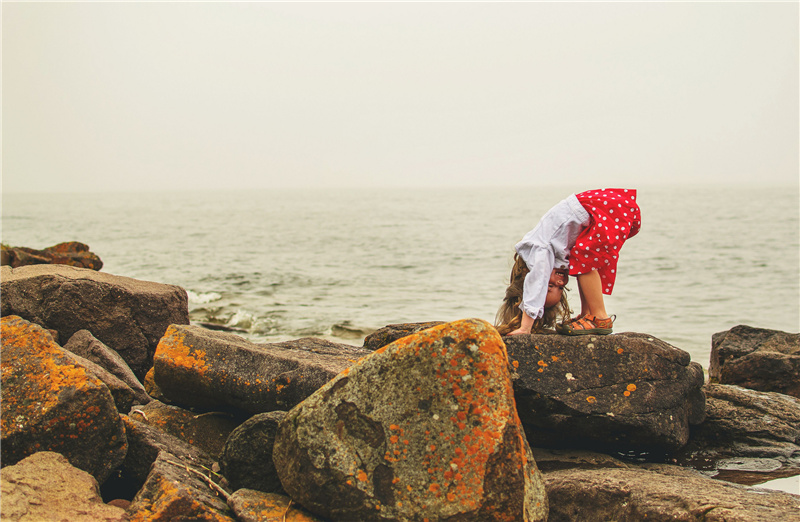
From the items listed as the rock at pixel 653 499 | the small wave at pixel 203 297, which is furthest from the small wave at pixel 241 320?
the rock at pixel 653 499

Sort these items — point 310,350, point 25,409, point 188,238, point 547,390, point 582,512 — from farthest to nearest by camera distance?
point 188,238 → point 310,350 → point 547,390 → point 582,512 → point 25,409

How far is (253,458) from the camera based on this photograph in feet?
10.6

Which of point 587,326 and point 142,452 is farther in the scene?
point 587,326

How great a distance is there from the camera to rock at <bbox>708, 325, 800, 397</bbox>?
5.96 metres

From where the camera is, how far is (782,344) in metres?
6.57

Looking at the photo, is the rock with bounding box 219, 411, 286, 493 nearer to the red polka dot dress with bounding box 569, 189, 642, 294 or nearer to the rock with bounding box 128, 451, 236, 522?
the rock with bounding box 128, 451, 236, 522

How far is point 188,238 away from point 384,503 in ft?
101

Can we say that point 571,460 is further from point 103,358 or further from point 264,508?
point 103,358

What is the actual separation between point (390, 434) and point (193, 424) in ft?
5.86

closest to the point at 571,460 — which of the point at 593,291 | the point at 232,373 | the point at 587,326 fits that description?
the point at 587,326

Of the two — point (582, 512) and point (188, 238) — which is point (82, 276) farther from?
point (188, 238)

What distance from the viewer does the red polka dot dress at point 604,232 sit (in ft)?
14.4

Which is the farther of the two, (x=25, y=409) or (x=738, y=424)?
(x=738, y=424)

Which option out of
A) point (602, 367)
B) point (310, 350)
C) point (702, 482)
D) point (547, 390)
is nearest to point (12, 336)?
point (310, 350)
